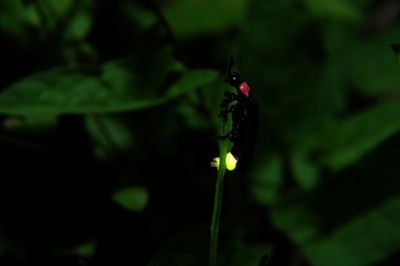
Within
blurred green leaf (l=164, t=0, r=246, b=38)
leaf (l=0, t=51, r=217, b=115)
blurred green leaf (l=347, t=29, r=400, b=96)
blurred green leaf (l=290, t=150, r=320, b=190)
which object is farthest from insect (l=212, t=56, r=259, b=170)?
blurred green leaf (l=347, t=29, r=400, b=96)

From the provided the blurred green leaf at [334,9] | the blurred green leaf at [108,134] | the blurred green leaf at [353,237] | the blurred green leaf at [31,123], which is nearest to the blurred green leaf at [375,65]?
the blurred green leaf at [334,9]

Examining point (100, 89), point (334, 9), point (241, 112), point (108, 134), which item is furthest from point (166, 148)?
point (334, 9)

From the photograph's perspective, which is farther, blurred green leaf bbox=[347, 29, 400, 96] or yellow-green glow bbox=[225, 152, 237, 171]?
blurred green leaf bbox=[347, 29, 400, 96]

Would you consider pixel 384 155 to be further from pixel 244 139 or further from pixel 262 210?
pixel 244 139

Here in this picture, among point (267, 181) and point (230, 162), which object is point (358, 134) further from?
point (230, 162)

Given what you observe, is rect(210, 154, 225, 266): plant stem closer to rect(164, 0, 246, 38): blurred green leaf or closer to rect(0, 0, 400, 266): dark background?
rect(0, 0, 400, 266): dark background
